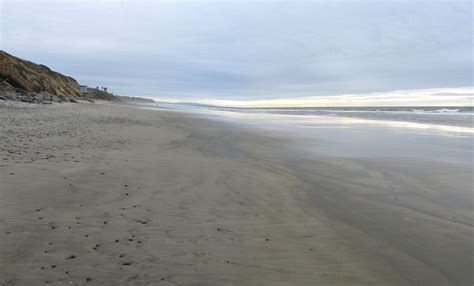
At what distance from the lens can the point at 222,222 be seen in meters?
4.20

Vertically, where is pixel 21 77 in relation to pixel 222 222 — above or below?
above

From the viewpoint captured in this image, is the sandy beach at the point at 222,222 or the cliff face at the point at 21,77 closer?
the sandy beach at the point at 222,222

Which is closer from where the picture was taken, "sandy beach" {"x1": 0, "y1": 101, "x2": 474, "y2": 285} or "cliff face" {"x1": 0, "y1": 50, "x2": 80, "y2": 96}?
"sandy beach" {"x1": 0, "y1": 101, "x2": 474, "y2": 285}

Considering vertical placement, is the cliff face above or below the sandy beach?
above

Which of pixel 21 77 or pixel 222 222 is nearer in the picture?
pixel 222 222

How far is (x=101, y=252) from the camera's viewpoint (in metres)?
3.20

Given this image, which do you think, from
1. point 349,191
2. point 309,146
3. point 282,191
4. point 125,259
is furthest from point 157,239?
point 309,146

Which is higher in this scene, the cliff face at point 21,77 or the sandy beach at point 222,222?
the cliff face at point 21,77

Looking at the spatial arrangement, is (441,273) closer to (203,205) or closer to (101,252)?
(203,205)

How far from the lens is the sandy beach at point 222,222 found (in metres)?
3.05

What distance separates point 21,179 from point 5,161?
1.25 m

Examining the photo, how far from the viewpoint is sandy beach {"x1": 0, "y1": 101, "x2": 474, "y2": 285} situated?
10.0ft

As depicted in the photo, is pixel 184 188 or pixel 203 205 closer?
pixel 203 205

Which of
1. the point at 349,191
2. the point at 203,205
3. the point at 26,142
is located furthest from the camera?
the point at 26,142
